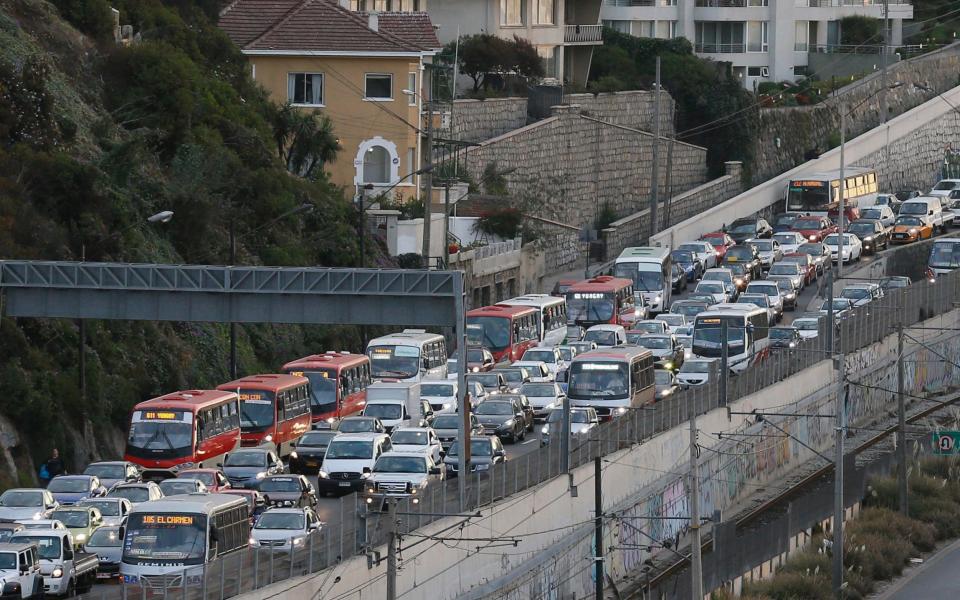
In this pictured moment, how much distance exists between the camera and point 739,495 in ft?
182

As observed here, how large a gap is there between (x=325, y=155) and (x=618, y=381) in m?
30.2

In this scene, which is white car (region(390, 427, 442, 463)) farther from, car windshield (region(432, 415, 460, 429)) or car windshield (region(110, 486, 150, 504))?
car windshield (region(110, 486, 150, 504))

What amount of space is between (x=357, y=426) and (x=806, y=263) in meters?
37.0

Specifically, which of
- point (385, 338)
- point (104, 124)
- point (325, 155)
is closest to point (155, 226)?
point (104, 124)

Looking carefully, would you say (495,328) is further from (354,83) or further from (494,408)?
(354,83)

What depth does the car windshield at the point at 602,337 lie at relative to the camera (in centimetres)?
6322

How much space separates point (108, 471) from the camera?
43406 mm

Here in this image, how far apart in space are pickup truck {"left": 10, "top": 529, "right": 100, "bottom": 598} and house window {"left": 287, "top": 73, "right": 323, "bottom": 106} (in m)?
52.1

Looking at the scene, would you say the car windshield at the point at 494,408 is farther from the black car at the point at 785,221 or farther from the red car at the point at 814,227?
the black car at the point at 785,221

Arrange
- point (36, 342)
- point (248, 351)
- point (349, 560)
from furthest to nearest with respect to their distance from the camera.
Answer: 1. point (248, 351)
2. point (36, 342)
3. point (349, 560)

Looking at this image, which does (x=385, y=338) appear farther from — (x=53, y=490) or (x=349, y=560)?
(x=349, y=560)

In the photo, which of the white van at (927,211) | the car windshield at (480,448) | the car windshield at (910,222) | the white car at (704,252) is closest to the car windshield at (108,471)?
the car windshield at (480,448)

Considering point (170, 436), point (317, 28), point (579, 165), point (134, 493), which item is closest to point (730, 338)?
point (170, 436)

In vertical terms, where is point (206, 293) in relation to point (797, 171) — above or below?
below
